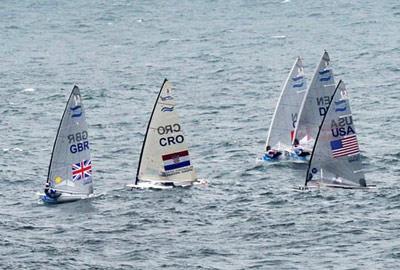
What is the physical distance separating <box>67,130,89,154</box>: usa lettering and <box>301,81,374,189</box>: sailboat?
17869 millimetres

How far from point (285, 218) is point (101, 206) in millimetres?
14842

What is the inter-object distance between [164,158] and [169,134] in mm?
2128

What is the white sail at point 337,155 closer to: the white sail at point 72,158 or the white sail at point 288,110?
the white sail at point 288,110

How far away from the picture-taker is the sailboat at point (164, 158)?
102438 millimetres

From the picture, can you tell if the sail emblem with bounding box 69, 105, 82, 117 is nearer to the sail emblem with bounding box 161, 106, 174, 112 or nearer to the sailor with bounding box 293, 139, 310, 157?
the sail emblem with bounding box 161, 106, 174, 112

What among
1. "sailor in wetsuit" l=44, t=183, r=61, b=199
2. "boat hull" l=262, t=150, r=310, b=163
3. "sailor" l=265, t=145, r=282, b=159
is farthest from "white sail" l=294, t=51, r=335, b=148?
"sailor in wetsuit" l=44, t=183, r=61, b=199

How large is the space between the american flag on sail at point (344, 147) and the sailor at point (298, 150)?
11515mm

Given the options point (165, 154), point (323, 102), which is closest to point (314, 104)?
point (323, 102)

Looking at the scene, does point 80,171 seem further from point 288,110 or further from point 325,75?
point 288,110

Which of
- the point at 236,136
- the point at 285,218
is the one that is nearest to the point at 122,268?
the point at 285,218

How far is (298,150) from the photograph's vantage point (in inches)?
4360

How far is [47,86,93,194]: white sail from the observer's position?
324ft

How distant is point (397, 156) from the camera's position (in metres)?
112

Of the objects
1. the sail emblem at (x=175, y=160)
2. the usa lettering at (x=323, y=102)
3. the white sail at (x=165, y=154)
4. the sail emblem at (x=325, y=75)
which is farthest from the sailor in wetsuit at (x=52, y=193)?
the sail emblem at (x=325, y=75)
